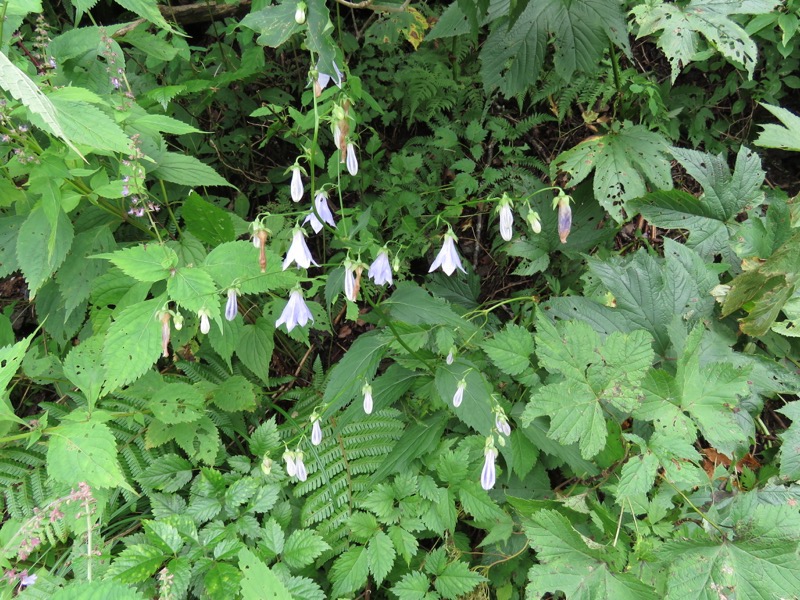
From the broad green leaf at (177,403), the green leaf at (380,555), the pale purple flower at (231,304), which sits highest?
the pale purple flower at (231,304)

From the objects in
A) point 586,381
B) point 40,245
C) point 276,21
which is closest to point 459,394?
point 586,381

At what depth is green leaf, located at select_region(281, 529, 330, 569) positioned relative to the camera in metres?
2.24

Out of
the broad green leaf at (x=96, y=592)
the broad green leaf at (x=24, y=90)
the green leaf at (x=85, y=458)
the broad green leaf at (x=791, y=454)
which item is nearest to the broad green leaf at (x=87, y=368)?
the green leaf at (x=85, y=458)

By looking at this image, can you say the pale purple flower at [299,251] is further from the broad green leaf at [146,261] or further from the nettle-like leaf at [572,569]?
the nettle-like leaf at [572,569]

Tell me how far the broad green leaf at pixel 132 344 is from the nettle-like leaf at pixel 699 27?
91.6 inches

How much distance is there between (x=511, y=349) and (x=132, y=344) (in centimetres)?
148

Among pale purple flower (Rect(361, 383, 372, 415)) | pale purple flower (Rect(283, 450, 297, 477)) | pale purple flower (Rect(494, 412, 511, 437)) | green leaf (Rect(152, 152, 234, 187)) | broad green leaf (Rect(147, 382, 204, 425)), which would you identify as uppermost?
green leaf (Rect(152, 152, 234, 187))

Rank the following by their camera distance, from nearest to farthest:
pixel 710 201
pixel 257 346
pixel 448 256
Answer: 1. pixel 448 256
2. pixel 710 201
3. pixel 257 346

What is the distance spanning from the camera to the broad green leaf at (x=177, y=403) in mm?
2436

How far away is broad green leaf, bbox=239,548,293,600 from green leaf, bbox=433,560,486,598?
610mm

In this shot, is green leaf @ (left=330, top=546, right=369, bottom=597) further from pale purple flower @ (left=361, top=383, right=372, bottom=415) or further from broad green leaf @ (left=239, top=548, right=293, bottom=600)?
pale purple flower @ (left=361, top=383, right=372, bottom=415)

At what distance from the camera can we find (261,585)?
201 centimetres

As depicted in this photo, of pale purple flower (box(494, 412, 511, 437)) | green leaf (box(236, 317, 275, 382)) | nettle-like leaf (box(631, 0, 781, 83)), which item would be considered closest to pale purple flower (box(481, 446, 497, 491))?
pale purple flower (box(494, 412, 511, 437))

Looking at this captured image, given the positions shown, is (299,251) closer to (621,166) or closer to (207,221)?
(207,221)
